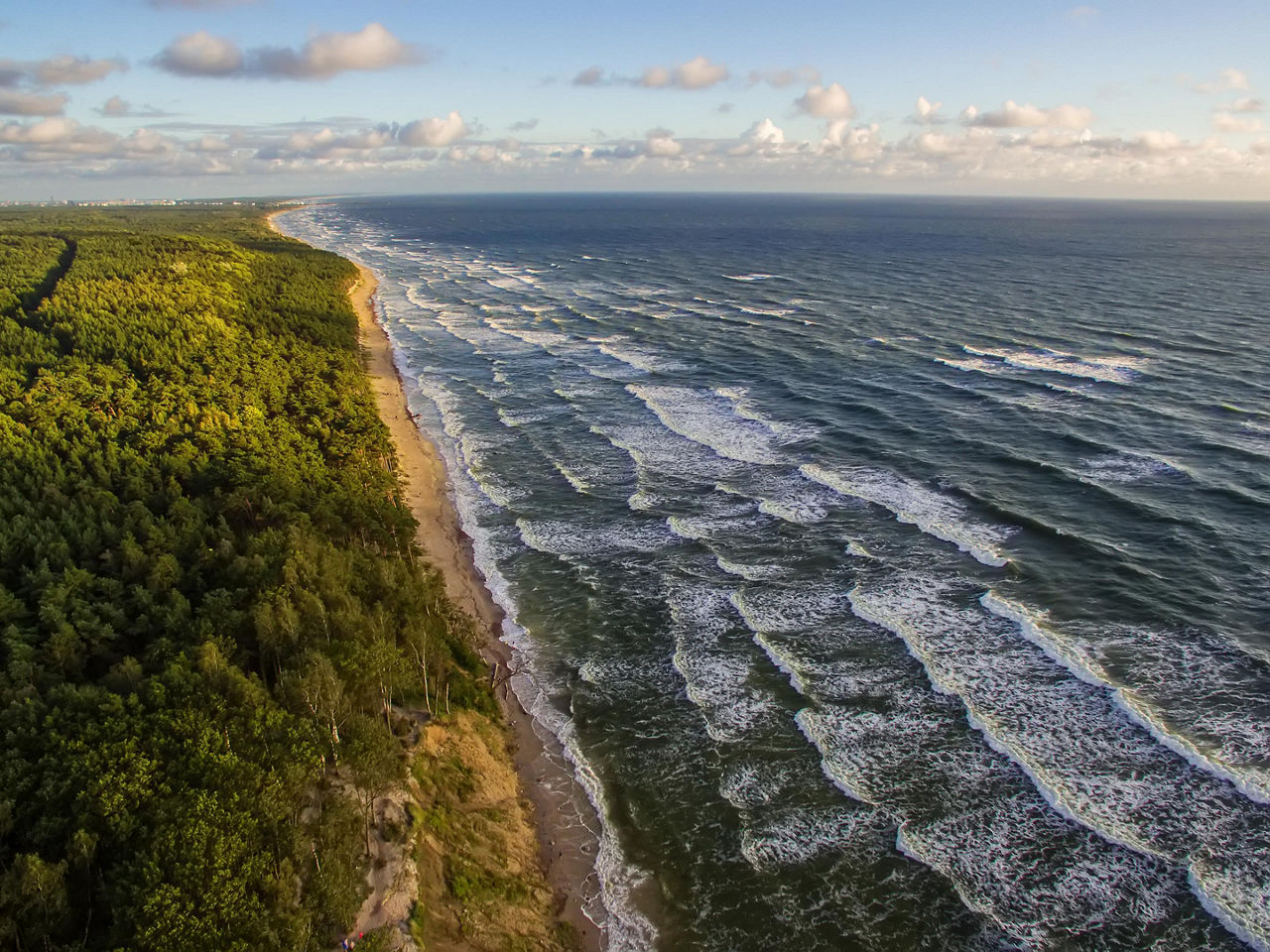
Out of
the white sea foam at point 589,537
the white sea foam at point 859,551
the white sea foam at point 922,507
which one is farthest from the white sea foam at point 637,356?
the white sea foam at point 859,551

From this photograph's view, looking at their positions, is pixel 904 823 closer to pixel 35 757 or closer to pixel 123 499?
pixel 35 757

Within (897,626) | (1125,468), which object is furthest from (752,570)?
(1125,468)

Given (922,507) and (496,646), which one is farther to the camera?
(922,507)

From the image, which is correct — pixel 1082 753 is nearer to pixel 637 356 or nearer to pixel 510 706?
pixel 510 706

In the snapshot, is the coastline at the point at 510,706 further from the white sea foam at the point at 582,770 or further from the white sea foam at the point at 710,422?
the white sea foam at the point at 710,422

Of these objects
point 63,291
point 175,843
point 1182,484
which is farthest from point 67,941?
point 63,291

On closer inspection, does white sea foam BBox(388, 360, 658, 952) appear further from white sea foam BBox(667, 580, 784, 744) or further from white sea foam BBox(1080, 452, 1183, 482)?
white sea foam BBox(1080, 452, 1183, 482)

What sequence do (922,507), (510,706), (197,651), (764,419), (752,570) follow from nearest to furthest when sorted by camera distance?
(197,651), (510,706), (752,570), (922,507), (764,419)
